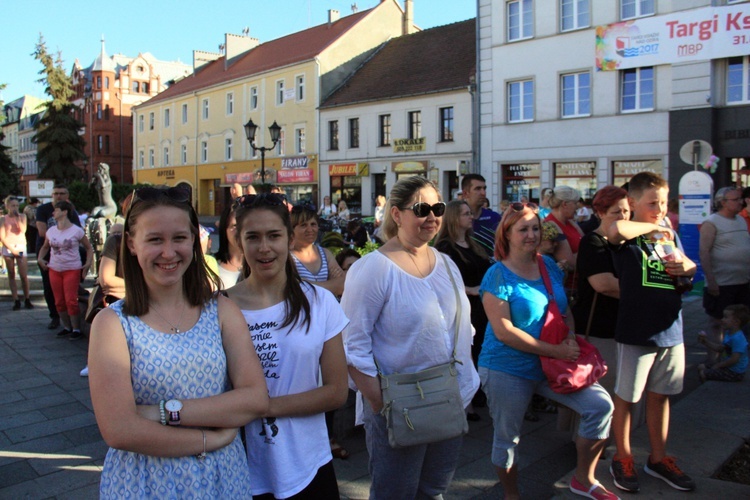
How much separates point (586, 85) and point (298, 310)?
23.8 m

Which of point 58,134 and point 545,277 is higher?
point 58,134

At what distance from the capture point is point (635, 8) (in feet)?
73.2

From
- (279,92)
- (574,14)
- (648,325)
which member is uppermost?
(279,92)

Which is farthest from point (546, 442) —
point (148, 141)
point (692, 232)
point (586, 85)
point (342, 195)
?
point (148, 141)

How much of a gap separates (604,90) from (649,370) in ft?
69.8

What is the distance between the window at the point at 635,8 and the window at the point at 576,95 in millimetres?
2379

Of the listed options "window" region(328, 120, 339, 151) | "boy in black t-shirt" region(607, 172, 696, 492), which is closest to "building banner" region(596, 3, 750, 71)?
"window" region(328, 120, 339, 151)

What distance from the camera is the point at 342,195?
121 ft

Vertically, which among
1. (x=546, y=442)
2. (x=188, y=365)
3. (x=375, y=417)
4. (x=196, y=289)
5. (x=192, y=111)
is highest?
(x=192, y=111)

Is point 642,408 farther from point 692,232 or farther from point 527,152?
point 527,152

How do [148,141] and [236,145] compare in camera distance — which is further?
[148,141]

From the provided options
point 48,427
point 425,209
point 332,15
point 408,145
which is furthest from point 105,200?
point 332,15

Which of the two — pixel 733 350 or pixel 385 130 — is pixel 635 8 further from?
pixel 733 350

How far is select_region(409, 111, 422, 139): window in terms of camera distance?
32.4m
